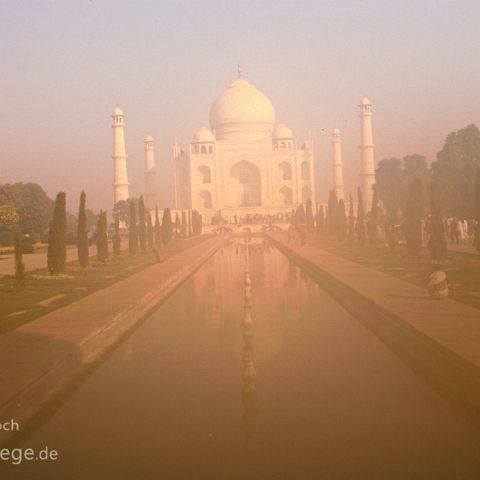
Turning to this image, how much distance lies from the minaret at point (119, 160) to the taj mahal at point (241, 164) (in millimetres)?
5505

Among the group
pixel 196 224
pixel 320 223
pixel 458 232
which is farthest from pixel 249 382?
pixel 196 224

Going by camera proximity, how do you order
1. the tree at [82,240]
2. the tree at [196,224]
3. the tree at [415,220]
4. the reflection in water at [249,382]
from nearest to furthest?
the reflection in water at [249,382]
the tree at [82,240]
the tree at [415,220]
the tree at [196,224]

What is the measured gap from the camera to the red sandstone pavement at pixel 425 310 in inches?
213

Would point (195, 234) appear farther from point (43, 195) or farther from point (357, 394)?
point (357, 394)

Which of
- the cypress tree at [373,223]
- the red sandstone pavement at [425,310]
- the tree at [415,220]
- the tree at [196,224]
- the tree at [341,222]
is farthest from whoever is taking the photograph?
the tree at [196,224]

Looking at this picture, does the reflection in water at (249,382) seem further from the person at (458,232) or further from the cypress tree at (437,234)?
the person at (458,232)

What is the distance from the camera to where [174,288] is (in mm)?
11555

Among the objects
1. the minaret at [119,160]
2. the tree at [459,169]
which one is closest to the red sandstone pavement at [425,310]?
the tree at [459,169]

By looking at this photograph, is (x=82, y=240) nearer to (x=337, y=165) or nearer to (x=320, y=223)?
(x=320, y=223)

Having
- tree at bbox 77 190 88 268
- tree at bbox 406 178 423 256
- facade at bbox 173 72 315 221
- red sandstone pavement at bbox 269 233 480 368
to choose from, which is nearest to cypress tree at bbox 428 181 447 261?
tree at bbox 406 178 423 256

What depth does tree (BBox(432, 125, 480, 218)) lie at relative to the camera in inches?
1129

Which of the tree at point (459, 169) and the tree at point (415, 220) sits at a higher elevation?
the tree at point (459, 169)

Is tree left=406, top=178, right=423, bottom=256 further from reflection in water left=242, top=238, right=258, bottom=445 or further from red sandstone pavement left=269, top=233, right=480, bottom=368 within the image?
reflection in water left=242, top=238, right=258, bottom=445

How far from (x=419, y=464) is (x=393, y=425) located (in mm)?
573
